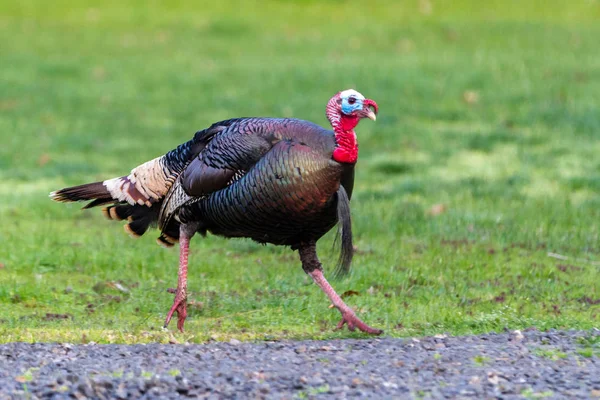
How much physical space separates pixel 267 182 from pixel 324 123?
8647mm

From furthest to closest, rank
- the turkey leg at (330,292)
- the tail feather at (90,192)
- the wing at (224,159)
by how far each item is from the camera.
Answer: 1. the tail feather at (90,192)
2. the wing at (224,159)
3. the turkey leg at (330,292)

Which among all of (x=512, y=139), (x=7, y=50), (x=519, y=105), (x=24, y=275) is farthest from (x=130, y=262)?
(x=7, y=50)

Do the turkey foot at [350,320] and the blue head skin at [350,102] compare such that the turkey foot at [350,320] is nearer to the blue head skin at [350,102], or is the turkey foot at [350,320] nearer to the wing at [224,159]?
the wing at [224,159]

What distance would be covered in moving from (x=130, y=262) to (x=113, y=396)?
3.83 metres

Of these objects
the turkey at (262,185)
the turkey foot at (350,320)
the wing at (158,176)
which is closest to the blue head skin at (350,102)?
the turkey at (262,185)

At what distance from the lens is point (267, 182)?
21.1 ft

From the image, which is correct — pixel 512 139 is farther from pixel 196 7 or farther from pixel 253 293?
pixel 196 7

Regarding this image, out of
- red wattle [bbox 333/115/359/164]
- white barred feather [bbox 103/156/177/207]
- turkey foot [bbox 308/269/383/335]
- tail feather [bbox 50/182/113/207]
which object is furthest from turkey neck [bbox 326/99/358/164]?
tail feather [bbox 50/182/113/207]

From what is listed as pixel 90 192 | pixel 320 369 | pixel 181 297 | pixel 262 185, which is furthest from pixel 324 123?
pixel 320 369

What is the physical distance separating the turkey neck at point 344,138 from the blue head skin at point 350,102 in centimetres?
4

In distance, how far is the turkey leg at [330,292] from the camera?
21.2 feet

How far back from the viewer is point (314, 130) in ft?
21.5

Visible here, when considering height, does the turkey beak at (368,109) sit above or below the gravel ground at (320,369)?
above

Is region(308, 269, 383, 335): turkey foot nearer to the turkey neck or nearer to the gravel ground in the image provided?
the gravel ground
